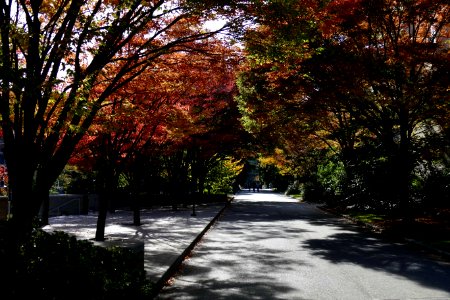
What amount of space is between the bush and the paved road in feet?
3.46

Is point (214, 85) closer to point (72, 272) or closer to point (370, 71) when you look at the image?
point (370, 71)

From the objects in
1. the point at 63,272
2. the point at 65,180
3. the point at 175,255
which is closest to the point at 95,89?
the point at 175,255

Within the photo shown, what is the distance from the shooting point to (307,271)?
8914mm

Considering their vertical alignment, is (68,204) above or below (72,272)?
above

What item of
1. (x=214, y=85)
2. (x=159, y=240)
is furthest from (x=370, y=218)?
(x=159, y=240)

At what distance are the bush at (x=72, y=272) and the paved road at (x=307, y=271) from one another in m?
1.06

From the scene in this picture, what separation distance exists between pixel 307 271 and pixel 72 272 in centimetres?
547

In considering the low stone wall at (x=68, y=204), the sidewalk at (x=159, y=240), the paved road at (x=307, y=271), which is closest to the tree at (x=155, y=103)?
the sidewalk at (x=159, y=240)

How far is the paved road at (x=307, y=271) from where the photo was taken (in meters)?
7.22

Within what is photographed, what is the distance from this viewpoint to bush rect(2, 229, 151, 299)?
13.9ft

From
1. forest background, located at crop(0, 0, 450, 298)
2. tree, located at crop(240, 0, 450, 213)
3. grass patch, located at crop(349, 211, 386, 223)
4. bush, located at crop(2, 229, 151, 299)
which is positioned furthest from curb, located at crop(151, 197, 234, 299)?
grass patch, located at crop(349, 211, 386, 223)

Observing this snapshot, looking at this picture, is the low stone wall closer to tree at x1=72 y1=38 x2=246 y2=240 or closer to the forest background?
the forest background

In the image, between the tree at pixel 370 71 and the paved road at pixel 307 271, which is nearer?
the paved road at pixel 307 271

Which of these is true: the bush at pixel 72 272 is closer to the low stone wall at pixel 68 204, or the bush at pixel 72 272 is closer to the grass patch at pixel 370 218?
the grass patch at pixel 370 218
